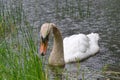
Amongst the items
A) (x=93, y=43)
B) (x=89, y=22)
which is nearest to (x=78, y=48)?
(x=93, y=43)

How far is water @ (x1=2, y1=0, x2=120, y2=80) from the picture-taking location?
10.0 metres

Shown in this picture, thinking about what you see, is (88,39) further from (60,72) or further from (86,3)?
(86,3)

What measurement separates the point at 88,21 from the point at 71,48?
11.4 feet

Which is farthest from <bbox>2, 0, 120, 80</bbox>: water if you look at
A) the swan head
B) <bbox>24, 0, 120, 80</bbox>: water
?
the swan head

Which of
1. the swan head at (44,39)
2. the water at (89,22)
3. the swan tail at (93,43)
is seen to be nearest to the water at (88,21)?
the water at (89,22)

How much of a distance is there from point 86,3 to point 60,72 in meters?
8.26

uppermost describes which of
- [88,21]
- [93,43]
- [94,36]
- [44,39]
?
[44,39]

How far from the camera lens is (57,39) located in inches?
427

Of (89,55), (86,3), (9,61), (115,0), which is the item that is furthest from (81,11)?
(9,61)

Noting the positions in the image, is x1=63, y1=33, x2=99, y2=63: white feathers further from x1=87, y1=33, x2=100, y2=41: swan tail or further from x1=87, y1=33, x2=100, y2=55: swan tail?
x1=87, y1=33, x2=100, y2=41: swan tail

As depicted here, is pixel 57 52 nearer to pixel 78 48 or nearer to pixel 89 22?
Answer: pixel 78 48

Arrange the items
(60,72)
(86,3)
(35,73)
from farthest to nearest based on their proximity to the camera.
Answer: (86,3)
(60,72)
(35,73)

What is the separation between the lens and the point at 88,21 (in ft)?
47.7

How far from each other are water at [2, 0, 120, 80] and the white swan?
21cm
